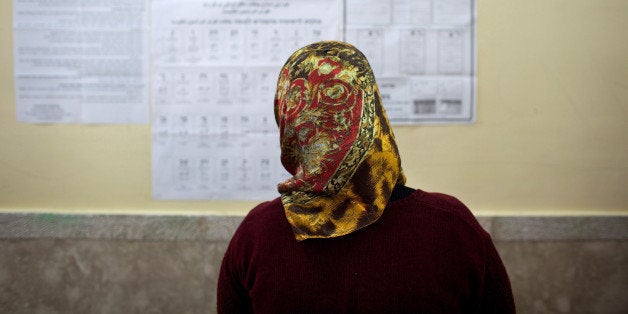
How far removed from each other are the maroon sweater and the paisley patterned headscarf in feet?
0.16

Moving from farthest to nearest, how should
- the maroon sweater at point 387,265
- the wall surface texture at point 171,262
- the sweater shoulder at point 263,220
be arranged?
the wall surface texture at point 171,262 → the sweater shoulder at point 263,220 → the maroon sweater at point 387,265

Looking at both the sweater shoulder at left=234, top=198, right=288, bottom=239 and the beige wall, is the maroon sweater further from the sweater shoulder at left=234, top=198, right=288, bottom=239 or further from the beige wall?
the beige wall

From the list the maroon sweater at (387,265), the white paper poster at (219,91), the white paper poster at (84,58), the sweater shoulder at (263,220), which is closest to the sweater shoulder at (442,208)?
the maroon sweater at (387,265)

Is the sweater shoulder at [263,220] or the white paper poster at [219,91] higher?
the white paper poster at [219,91]

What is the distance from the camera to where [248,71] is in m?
2.33

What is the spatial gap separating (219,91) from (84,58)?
0.64m

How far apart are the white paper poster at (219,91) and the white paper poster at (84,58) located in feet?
0.29

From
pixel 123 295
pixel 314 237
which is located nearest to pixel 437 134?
pixel 314 237

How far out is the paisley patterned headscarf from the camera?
3.79 ft

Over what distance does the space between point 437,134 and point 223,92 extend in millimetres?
986

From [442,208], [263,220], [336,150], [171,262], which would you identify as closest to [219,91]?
[171,262]

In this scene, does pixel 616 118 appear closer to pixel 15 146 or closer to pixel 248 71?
pixel 248 71

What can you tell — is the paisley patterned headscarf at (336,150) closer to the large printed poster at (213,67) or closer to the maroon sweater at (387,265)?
the maroon sweater at (387,265)

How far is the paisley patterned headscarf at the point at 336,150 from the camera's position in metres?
1.15
